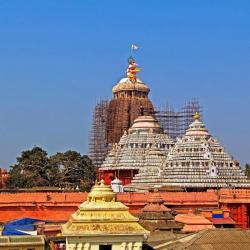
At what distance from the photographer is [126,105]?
74812mm

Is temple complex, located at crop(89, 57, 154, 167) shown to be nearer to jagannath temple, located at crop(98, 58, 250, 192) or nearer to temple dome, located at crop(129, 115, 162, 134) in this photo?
jagannath temple, located at crop(98, 58, 250, 192)

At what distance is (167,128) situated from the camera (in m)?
75.2

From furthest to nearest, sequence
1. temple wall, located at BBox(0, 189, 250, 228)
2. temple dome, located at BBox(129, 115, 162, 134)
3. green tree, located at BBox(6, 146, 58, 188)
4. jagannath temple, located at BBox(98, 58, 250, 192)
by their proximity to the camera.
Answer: green tree, located at BBox(6, 146, 58, 188) < temple dome, located at BBox(129, 115, 162, 134) < jagannath temple, located at BBox(98, 58, 250, 192) < temple wall, located at BBox(0, 189, 250, 228)

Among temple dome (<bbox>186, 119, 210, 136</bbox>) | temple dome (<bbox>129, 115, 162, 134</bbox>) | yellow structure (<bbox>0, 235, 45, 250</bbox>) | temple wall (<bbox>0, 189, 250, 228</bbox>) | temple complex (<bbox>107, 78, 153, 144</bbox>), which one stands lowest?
yellow structure (<bbox>0, 235, 45, 250</bbox>)

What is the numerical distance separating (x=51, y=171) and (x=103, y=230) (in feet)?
179

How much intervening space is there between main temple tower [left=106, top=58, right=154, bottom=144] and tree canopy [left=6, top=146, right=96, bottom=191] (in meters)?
4.91

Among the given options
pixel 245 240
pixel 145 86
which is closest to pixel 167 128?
Result: pixel 145 86

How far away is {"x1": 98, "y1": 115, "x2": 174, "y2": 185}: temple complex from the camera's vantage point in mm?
61031

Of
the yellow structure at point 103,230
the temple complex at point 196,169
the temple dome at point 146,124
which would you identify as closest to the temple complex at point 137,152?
the temple dome at point 146,124

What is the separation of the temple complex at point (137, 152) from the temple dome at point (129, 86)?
9619 millimetres

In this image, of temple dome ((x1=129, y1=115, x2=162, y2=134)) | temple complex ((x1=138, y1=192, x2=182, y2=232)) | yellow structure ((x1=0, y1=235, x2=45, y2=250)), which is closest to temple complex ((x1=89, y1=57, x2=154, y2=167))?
temple dome ((x1=129, y1=115, x2=162, y2=134))

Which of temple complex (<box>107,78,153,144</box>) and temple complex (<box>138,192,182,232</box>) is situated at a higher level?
temple complex (<box>107,78,153,144</box>)

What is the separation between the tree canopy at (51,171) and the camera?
70.2m

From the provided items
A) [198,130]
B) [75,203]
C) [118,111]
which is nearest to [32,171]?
[118,111]
